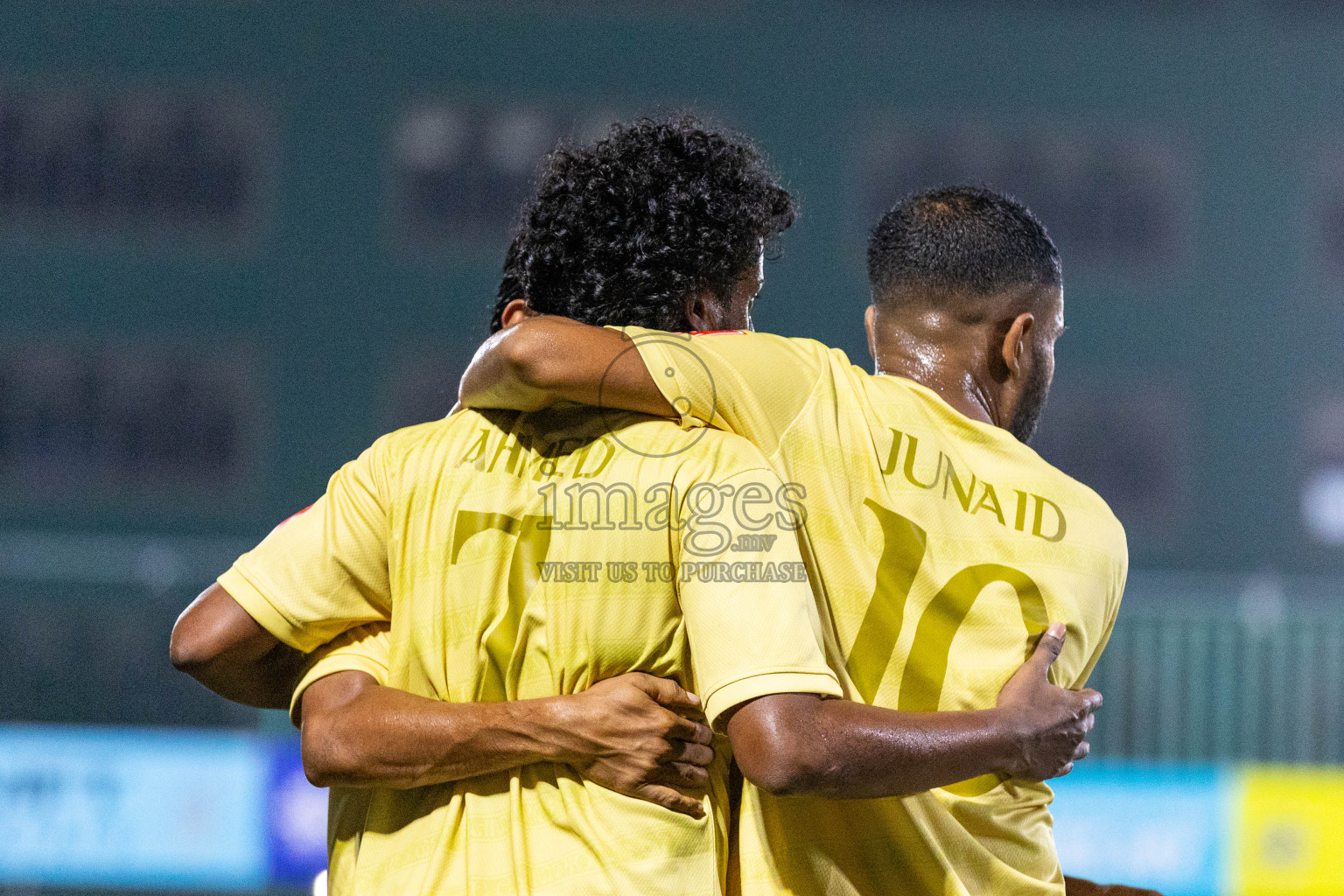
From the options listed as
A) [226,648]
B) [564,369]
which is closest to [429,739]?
[226,648]

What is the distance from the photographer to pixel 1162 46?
71.4ft

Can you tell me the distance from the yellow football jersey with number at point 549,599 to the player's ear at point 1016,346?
2.24 ft

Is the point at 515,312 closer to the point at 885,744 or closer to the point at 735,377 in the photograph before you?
the point at 735,377

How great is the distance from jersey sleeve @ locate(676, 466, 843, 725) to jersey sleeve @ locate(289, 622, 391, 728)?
0.60 m

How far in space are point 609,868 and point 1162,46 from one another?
22752 mm

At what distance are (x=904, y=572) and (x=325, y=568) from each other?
999 millimetres

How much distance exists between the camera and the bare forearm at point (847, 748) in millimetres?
1867

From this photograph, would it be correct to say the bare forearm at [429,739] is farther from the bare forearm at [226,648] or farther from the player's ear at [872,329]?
the player's ear at [872,329]

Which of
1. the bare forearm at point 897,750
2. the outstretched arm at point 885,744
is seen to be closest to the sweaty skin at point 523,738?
the outstretched arm at point 885,744

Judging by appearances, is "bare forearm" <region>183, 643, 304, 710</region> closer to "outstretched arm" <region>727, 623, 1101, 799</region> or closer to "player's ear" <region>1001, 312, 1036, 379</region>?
"outstretched arm" <region>727, 623, 1101, 799</region>

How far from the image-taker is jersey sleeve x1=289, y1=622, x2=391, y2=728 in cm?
225

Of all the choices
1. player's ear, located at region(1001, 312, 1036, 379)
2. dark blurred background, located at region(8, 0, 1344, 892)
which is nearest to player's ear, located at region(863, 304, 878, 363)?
player's ear, located at region(1001, 312, 1036, 379)

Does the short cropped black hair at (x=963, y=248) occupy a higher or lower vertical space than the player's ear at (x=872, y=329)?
higher

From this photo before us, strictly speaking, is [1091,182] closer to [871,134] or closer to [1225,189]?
[1225,189]
